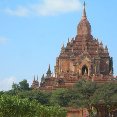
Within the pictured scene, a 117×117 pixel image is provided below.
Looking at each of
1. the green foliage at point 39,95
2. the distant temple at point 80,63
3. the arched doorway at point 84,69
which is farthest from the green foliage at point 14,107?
the arched doorway at point 84,69

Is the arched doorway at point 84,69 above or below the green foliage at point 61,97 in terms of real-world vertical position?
above

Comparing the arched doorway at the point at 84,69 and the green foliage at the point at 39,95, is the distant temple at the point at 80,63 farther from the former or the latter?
the green foliage at the point at 39,95

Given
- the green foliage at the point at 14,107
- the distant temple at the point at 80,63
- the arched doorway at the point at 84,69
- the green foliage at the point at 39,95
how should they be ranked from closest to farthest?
1. the green foliage at the point at 14,107
2. the green foliage at the point at 39,95
3. the distant temple at the point at 80,63
4. the arched doorway at the point at 84,69

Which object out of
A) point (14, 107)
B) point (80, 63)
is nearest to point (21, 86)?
point (80, 63)

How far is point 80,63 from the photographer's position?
3113 inches

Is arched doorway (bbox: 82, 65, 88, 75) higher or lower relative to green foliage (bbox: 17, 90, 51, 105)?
higher

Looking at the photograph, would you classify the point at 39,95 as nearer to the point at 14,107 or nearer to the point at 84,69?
the point at 84,69

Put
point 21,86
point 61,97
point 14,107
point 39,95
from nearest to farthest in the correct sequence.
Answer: point 14,107
point 61,97
point 39,95
point 21,86

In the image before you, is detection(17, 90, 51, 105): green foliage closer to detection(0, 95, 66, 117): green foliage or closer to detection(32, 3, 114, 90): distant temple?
detection(32, 3, 114, 90): distant temple

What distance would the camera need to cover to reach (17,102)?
98.2 ft

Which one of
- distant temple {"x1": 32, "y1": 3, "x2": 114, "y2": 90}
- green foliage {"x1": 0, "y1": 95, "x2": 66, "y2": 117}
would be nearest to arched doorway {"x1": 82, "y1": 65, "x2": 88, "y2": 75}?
distant temple {"x1": 32, "y1": 3, "x2": 114, "y2": 90}

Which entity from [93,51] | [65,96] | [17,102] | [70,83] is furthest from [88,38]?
[17,102]

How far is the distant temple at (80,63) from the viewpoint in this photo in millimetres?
76812

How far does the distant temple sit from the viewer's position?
252 feet
